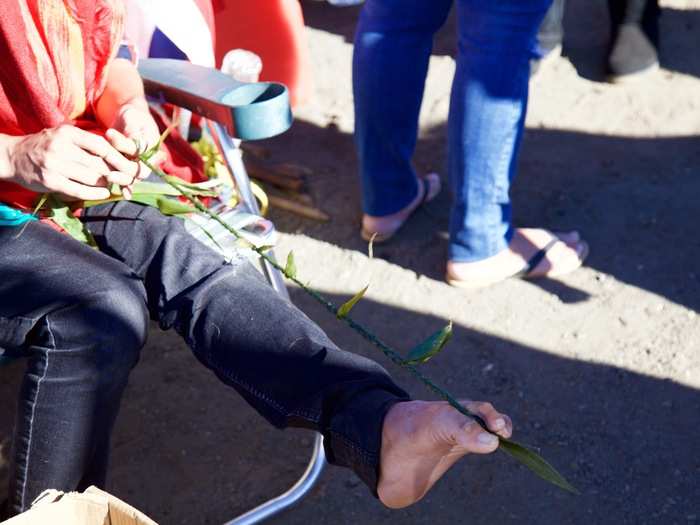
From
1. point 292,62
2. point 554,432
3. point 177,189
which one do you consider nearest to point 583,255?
point 554,432

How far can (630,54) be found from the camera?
3391mm

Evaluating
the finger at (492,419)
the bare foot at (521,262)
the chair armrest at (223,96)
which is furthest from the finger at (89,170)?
the bare foot at (521,262)

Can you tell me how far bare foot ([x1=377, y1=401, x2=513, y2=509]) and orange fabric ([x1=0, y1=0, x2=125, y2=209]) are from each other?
780 mm

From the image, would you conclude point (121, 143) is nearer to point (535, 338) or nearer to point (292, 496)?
point (292, 496)

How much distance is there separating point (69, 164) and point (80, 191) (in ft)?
0.17

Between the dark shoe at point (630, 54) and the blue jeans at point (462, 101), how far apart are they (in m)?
1.00

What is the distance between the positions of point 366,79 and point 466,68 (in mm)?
314

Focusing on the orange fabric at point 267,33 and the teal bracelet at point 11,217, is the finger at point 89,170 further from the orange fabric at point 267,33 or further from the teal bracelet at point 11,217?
the orange fabric at point 267,33

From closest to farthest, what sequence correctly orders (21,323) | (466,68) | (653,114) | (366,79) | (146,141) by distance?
(21,323), (146,141), (466,68), (366,79), (653,114)

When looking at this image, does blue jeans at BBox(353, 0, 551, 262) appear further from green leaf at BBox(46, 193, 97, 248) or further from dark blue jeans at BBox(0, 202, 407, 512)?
green leaf at BBox(46, 193, 97, 248)

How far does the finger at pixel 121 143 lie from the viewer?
1706 mm

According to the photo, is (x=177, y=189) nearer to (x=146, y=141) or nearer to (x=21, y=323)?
(x=146, y=141)

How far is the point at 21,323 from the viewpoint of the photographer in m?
1.64

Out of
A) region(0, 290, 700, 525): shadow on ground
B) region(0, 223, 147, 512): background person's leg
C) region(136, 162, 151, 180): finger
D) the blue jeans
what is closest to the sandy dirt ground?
region(0, 290, 700, 525): shadow on ground
